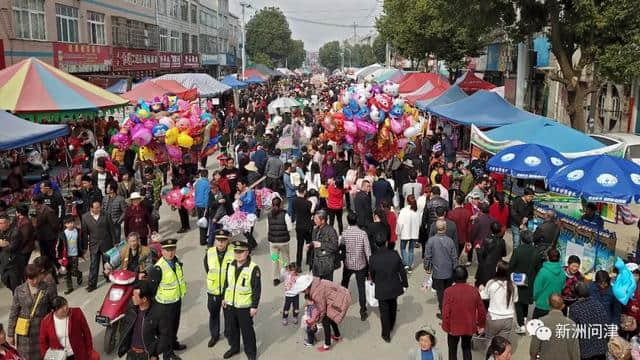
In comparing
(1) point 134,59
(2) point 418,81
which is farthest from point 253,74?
(2) point 418,81

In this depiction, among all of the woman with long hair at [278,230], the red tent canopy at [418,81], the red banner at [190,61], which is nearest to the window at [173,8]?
the red banner at [190,61]

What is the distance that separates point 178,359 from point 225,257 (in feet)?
4.50

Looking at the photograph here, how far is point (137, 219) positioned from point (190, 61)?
41312mm

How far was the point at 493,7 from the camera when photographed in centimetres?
1577

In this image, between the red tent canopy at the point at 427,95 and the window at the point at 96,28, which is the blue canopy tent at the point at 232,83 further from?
the red tent canopy at the point at 427,95

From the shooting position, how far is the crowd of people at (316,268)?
627 cm

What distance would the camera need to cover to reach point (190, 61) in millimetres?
49219

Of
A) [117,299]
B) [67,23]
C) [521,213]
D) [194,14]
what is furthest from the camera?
[194,14]

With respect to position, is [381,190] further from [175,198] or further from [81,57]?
[81,57]

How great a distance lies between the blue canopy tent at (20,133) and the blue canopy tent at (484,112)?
10103 millimetres

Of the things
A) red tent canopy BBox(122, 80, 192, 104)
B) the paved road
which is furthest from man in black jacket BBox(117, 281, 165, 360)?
red tent canopy BBox(122, 80, 192, 104)

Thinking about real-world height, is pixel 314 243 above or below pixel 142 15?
below

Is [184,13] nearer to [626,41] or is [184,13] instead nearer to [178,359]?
[626,41]

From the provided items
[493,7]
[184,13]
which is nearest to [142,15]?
[184,13]
